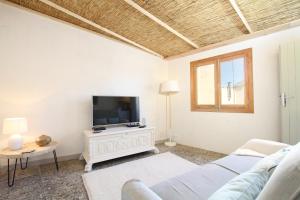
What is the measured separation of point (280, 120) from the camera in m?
2.55

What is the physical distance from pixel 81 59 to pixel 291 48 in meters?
3.60

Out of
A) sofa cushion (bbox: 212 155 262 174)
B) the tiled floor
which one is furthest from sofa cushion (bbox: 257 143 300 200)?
the tiled floor

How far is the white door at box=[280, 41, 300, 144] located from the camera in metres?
2.22

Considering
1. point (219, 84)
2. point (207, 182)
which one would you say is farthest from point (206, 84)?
point (207, 182)

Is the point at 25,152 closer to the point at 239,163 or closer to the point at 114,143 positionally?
the point at 114,143

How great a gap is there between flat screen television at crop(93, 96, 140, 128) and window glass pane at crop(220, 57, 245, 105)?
6.35 feet

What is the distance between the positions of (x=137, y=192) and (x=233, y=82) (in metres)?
3.02

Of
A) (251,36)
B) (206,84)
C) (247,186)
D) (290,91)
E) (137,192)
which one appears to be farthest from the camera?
(206,84)

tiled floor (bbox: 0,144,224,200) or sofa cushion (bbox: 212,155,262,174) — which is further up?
sofa cushion (bbox: 212,155,262,174)

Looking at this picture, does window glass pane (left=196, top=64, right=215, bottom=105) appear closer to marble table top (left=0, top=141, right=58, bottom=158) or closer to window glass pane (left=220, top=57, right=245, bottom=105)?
window glass pane (left=220, top=57, right=245, bottom=105)

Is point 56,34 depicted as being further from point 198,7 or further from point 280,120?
point 280,120

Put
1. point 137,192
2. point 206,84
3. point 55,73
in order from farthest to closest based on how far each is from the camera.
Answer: point 206,84 → point 55,73 → point 137,192

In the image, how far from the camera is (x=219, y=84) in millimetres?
3355

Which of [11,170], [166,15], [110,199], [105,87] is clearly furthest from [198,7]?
[11,170]
